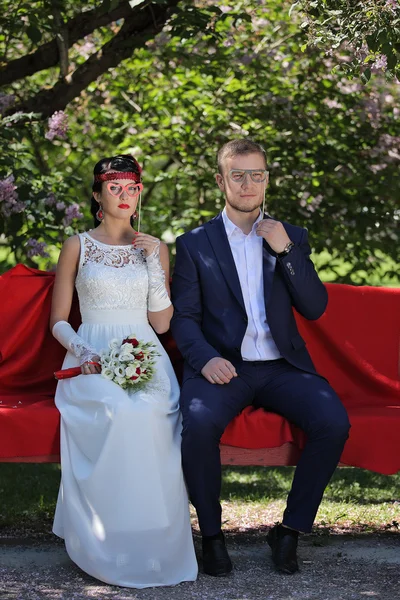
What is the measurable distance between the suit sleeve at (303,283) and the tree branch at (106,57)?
2157mm

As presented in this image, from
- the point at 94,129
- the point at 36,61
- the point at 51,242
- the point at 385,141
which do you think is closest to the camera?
the point at 51,242

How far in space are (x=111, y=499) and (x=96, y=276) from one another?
1154mm

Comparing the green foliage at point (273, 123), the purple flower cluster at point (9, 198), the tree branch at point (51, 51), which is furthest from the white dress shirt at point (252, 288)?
the green foliage at point (273, 123)

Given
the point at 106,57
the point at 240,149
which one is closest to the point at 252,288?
the point at 240,149

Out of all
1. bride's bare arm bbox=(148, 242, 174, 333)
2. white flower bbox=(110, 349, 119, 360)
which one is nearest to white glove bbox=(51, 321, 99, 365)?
white flower bbox=(110, 349, 119, 360)

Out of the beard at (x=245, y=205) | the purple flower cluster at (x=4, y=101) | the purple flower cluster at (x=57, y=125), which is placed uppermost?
the purple flower cluster at (x=4, y=101)

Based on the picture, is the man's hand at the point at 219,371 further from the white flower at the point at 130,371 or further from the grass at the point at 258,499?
the grass at the point at 258,499

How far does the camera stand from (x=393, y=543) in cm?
479

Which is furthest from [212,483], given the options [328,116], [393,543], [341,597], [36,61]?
[328,116]

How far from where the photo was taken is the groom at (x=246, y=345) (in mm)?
4219

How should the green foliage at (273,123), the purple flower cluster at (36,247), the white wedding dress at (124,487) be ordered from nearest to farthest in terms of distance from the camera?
the white wedding dress at (124,487), the purple flower cluster at (36,247), the green foliage at (273,123)

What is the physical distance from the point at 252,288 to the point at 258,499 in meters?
1.58

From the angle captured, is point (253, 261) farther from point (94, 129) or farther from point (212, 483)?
point (94, 129)

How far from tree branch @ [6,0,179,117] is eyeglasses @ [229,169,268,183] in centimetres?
178
